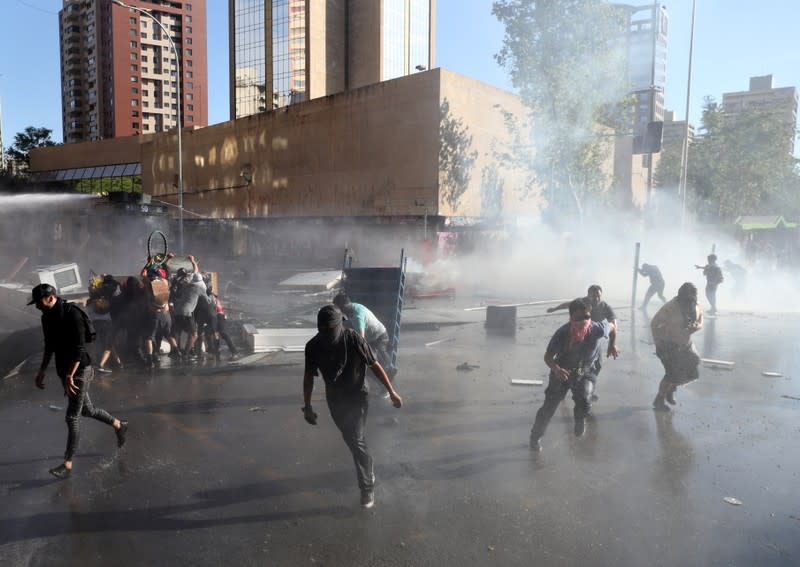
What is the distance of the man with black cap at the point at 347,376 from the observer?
14.0ft

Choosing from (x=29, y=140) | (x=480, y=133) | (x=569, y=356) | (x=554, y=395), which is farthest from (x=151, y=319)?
(x=29, y=140)

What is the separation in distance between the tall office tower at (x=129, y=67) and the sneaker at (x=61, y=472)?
107705 mm

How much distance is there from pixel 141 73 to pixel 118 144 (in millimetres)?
54761

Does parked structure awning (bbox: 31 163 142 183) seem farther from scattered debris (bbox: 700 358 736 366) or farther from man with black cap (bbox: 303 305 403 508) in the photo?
man with black cap (bbox: 303 305 403 508)

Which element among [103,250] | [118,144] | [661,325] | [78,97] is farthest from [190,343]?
[78,97]

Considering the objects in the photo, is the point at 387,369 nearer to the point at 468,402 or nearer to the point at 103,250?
the point at 468,402

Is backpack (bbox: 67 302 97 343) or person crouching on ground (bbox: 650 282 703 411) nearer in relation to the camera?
backpack (bbox: 67 302 97 343)

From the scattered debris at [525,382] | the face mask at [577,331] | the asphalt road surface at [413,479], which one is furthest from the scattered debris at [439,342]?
the face mask at [577,331]

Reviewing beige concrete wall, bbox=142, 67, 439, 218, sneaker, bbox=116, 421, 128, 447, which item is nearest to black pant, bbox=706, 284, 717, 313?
beige concrete wall, bbox=142, 67, 439, 218

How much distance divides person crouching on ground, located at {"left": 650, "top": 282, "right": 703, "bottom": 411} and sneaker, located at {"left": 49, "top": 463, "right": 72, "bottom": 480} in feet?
20.0

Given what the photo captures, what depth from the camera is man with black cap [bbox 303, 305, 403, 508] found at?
4.26 meters

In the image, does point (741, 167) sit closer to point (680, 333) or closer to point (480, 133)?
point (480, 133)

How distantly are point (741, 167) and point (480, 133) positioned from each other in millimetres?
25074

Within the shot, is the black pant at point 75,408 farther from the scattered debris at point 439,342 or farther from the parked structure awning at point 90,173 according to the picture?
the parked structure awning at point 90,173
